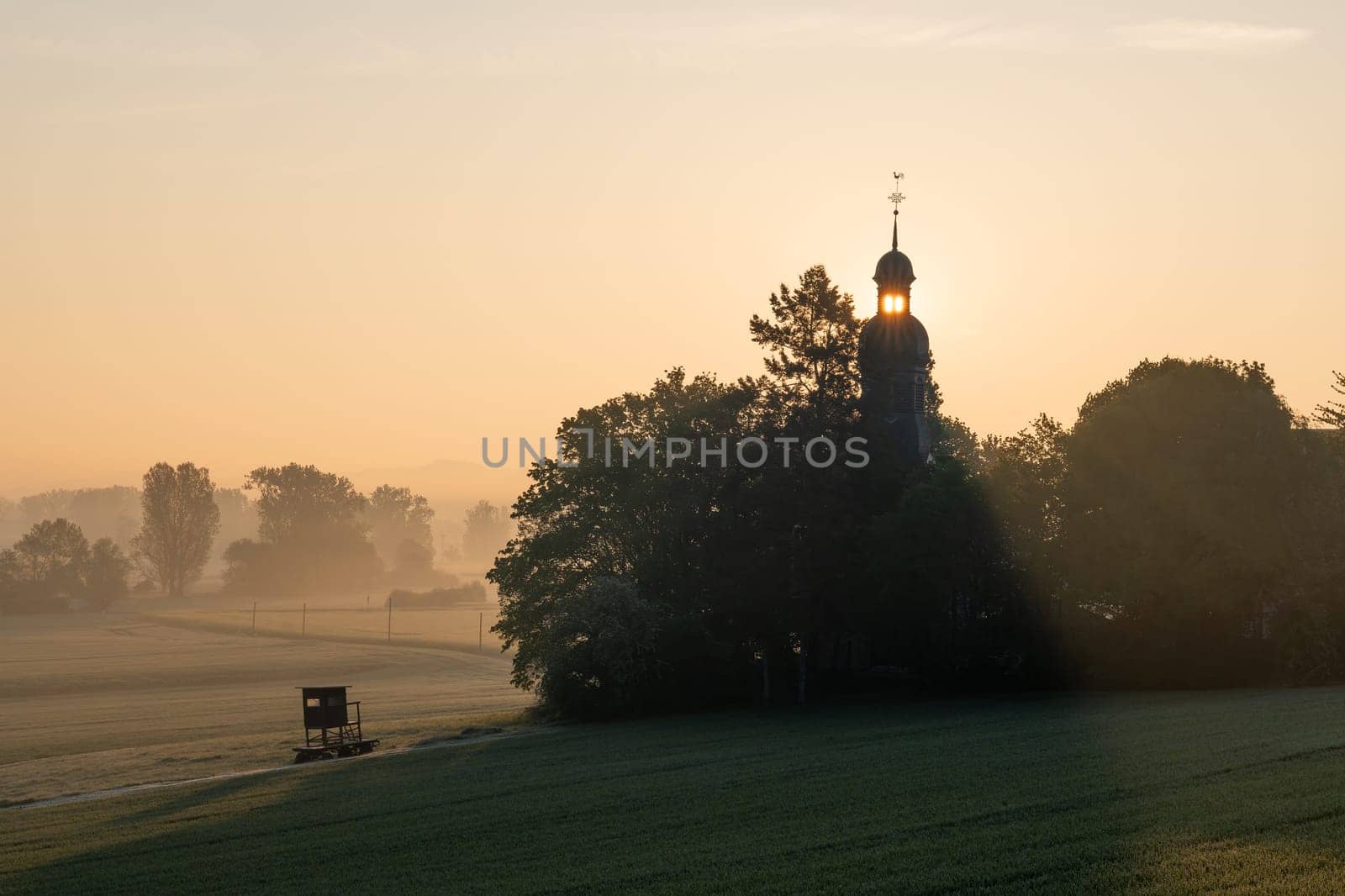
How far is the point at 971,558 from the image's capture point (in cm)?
5594

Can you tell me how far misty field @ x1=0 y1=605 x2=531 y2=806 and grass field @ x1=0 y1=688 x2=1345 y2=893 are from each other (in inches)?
364

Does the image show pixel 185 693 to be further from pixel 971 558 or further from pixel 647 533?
pixel 971 558

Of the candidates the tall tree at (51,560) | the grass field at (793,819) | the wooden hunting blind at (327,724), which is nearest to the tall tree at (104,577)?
the tall tree at (51,560)

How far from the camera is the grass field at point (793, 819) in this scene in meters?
19.2

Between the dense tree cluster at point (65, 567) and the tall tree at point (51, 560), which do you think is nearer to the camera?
the dense tree cluster at point (65, 567)

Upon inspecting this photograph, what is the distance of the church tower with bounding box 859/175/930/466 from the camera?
60469 millimetres

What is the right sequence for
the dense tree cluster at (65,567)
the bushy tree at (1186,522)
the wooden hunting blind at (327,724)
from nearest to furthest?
1. the wooden hunting blind at (327,724)
2. the bushy tree at (1186,522)
3. the dense tree cluster at (65,567)

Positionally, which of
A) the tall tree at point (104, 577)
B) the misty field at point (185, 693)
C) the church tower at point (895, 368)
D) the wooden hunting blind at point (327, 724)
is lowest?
the misty field at point (185, 693)

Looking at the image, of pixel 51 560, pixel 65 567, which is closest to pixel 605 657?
pixel 65 567

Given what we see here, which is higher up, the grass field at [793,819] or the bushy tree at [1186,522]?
the bushy tree at [1186,522]

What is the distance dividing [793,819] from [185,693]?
74.3 metres

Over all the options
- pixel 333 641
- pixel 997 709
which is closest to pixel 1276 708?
pixel 997 709

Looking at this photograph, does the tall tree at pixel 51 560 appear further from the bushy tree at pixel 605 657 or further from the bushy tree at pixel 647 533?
the bushy tree at pixel 605 657

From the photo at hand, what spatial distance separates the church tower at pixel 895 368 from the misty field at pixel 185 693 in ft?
78.3
